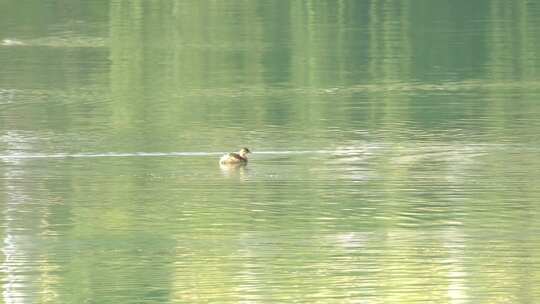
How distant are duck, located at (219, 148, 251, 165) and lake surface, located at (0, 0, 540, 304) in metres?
0.26

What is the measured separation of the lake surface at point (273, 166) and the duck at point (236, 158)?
263 mm

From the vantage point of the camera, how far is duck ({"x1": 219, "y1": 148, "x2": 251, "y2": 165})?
35.8 meters

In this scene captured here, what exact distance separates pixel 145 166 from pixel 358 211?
6272 mm

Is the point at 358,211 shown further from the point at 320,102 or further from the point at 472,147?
the point at 320,102

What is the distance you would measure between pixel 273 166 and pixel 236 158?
1084 mm

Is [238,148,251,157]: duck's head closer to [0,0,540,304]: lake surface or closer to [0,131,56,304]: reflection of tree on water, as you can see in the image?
[0,0,540,304]: lake surface

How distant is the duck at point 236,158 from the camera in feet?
118

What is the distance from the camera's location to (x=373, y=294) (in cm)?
2519

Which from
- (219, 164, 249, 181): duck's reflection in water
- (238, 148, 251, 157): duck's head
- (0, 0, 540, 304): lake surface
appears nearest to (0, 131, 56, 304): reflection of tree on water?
(0, 0, 540, 304): lake surface

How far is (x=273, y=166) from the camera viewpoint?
121ft

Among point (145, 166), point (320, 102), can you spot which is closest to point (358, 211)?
point (145, 166)

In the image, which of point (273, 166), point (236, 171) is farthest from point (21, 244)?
point (273, 166)

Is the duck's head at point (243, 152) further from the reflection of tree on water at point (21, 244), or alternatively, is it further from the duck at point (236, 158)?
the reflection of tree on water at point (21, 244)

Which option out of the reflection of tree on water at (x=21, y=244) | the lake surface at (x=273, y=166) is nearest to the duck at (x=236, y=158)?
the lake surface at (x=273, y=166)
